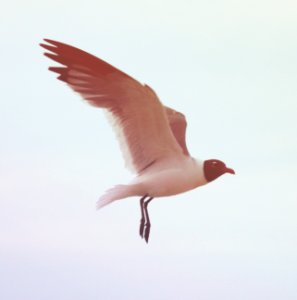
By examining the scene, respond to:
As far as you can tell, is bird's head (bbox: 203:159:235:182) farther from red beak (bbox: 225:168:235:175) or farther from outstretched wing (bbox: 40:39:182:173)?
outstretched wing (bbox: 40:39:182:173)

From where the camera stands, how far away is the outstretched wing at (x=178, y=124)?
1352 centimetres

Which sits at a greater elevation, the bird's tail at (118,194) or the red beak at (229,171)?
the red beak at (229,171)

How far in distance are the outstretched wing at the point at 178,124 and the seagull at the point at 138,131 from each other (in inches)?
14.8

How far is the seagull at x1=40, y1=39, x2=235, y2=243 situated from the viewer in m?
12.8

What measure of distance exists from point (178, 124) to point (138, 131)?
68cm

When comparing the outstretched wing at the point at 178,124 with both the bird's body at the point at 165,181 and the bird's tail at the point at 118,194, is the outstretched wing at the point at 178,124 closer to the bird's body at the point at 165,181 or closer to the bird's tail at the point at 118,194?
the bird's body at the point at 165,181

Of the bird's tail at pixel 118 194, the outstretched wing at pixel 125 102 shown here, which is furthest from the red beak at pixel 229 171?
the bird's tail at pixel 118 194

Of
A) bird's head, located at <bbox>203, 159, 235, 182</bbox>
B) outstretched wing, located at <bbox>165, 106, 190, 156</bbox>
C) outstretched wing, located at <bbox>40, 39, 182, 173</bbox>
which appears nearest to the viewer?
outstretched wing, located at <bbox>40, 39, 182, 173</bbox>

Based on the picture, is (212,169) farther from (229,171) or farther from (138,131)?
(138,131)

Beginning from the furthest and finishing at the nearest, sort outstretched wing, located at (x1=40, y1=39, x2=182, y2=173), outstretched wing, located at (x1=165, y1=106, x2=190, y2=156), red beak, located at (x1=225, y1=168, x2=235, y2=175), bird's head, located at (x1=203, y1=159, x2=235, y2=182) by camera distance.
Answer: outstretched wing, located at (x1=165, y1=106, x2=190, y2=156)
red beak, located at (x1=225, y1=168, x2=235, y2=175)
bird's head, located at (x1=203, y1=159, x2=235, y2=182)
outstretched wing, located at (x1=40, y1=39, x2=182, y2=173)

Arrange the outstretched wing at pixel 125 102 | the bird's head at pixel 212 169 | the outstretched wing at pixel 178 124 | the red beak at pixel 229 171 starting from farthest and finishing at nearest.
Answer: the outstretched wing at pixel 178 124, the red beak at pixel 229 171, the bird's head at pixel 212 169, the outstretched wing at pixel 125 102

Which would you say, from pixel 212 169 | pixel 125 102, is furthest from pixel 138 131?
pixel 212 169

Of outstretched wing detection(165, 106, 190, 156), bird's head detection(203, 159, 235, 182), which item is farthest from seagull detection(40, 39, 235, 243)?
outstretched wing detection(165, 106, 190, 156)

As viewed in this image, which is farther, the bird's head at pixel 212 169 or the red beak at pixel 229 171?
the red beak at pixel 229 171
